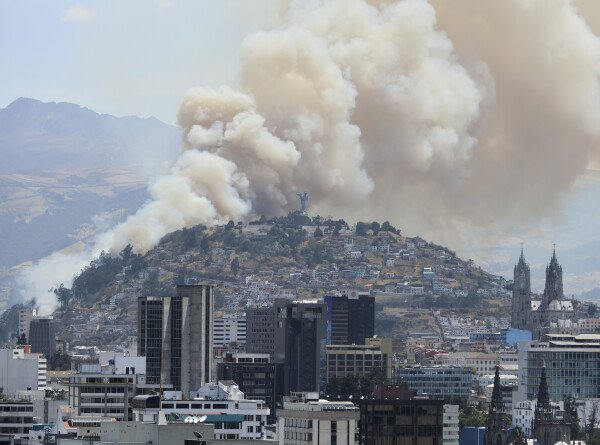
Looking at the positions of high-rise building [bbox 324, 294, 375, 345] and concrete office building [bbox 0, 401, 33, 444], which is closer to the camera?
concrete office building [bbox 0, 401, 33, 444]

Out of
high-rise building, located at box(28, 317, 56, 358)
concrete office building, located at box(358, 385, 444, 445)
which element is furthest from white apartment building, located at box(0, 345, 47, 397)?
concrete office building, located at box(358, 385, 444, 445)

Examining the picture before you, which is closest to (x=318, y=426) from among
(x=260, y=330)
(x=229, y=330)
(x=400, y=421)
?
(x=400, y=421)

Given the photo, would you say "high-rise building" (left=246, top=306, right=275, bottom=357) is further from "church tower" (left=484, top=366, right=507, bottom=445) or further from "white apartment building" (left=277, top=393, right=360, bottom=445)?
"white apartment building" (left=277, top=393, right=360, bottom=445)

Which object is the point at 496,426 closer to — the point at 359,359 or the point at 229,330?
the point at 359,359

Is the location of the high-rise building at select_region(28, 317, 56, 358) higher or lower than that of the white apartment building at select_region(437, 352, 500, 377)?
higher

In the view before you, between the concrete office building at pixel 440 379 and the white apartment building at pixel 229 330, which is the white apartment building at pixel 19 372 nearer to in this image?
the concrete office building at pixel 440 379

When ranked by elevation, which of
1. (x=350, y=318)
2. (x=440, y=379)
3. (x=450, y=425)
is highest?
(x=350, y=318)

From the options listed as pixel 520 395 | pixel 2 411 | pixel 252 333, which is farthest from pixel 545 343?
pixel 2 411
